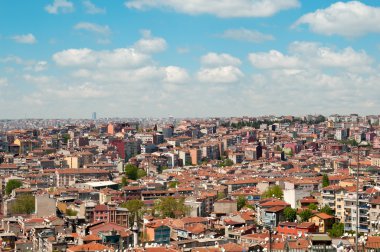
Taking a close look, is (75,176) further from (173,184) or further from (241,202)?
(241,202)

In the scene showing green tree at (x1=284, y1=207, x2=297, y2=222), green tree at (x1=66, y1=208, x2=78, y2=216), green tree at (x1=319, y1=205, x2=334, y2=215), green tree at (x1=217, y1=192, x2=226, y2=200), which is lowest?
green tree at (x1=66, y1=208, x2=78, y2=216)

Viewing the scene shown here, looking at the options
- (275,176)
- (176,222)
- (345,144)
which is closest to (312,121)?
(345,144)

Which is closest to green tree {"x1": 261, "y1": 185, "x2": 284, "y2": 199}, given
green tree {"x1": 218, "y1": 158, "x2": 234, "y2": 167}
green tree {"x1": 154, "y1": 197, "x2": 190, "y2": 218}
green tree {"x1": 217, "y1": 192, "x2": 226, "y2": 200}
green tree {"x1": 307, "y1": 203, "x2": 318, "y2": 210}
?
green tree {"x1": 217, "y1": 192, "x2": 226, "y2": 200}

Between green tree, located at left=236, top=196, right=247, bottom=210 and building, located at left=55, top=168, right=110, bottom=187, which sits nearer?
green tree, located at left=236, top=196, right=247, bottom=210

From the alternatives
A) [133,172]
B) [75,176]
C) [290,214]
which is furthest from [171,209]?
[133,172]

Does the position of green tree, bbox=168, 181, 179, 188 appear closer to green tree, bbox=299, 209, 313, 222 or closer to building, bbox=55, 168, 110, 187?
building, bbox=55, 168, 110, 187

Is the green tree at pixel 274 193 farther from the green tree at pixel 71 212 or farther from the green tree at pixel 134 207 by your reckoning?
the green tree at pixel 71 212

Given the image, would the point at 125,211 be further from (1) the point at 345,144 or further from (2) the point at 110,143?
(1) the point at 345,144
